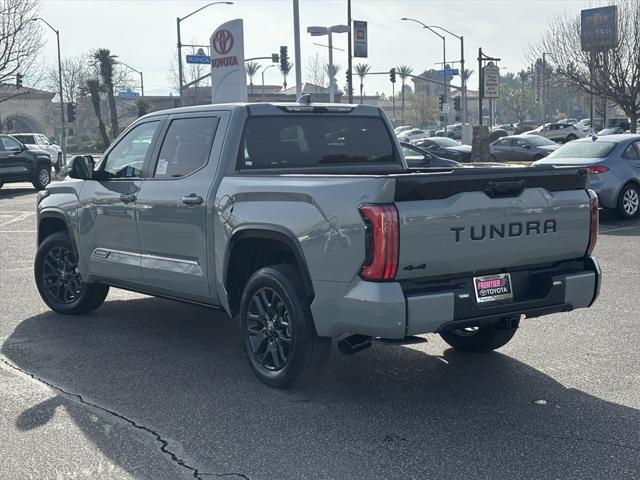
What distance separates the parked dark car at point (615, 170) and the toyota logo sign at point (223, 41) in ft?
69.4

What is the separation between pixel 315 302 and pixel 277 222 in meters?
0.59

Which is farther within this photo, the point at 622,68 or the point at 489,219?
the point at 622,68

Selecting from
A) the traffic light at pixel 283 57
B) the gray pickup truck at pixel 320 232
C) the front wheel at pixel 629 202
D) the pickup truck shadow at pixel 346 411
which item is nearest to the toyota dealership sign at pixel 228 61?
the traffic light at pixel 283 57

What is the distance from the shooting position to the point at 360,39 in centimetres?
4153

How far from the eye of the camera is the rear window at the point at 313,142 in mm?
6344

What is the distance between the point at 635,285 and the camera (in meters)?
9.16

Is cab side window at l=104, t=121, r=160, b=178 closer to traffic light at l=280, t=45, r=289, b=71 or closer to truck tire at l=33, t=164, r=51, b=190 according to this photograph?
truck tire at l=33, t=164, r=51, b=190

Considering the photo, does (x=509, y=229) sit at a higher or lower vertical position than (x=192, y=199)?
lower

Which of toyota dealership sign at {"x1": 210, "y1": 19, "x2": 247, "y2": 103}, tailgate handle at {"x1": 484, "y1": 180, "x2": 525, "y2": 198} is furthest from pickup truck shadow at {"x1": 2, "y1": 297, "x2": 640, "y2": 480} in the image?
toyota dealership sign at {"x1": 210, "y1": 19, "x2": 247, "y2": 103}

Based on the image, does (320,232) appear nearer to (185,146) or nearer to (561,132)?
(185,146)

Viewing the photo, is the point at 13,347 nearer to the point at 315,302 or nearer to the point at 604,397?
the point at 315,302

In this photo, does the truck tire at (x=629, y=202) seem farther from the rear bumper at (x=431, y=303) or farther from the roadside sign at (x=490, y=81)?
the roadside sign at (x=490, y=81)

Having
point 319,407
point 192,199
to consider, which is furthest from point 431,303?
point 192,199

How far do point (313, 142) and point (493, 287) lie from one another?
2.13 metres
